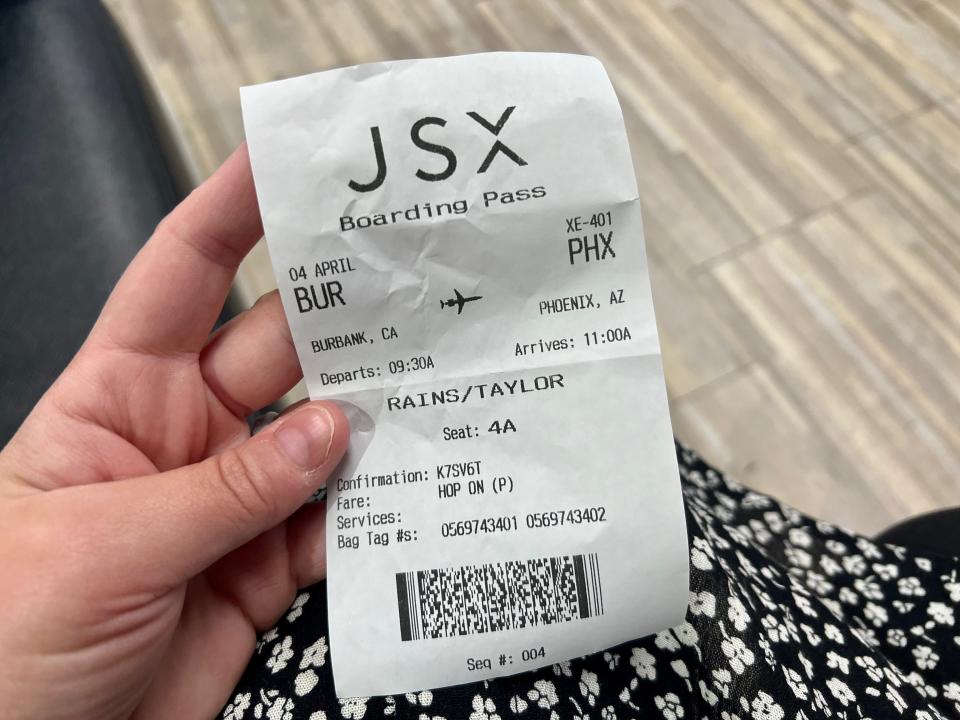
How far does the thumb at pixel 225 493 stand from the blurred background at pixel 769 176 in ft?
2.17

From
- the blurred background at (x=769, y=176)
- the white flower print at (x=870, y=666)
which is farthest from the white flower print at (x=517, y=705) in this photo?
the blurred background at (x=769, y=176)

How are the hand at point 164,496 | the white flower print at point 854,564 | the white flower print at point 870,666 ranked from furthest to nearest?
the white flower print at point 854,564 → the white flower print at point 870,666 → the hand at point 164,496

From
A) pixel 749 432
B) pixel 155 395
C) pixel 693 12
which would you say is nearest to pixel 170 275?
pixel 155 395

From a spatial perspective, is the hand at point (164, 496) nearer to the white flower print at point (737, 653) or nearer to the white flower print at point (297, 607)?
the white flower print at point (297, 607)

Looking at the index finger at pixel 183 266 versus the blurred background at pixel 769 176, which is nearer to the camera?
the index finger at pixel 183 266

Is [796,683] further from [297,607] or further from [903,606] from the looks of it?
[297,607]

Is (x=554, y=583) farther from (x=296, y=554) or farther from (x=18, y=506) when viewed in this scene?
(x=18, y=506)

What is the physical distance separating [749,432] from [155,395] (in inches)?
31.3

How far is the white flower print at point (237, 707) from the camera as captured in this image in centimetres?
40

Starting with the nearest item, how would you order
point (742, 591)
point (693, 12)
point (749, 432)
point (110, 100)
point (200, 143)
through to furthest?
1. point (742, 591)
2. point (110, 100)
3. point (749, 432)
4. point (200, 143)
5. point (693, 12)

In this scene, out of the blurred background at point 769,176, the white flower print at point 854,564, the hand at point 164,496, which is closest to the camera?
the hand at point 164,496

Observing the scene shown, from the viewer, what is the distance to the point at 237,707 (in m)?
0.41

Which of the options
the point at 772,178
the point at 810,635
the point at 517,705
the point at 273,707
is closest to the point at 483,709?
the point at 517,705

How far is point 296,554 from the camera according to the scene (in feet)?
1.46
